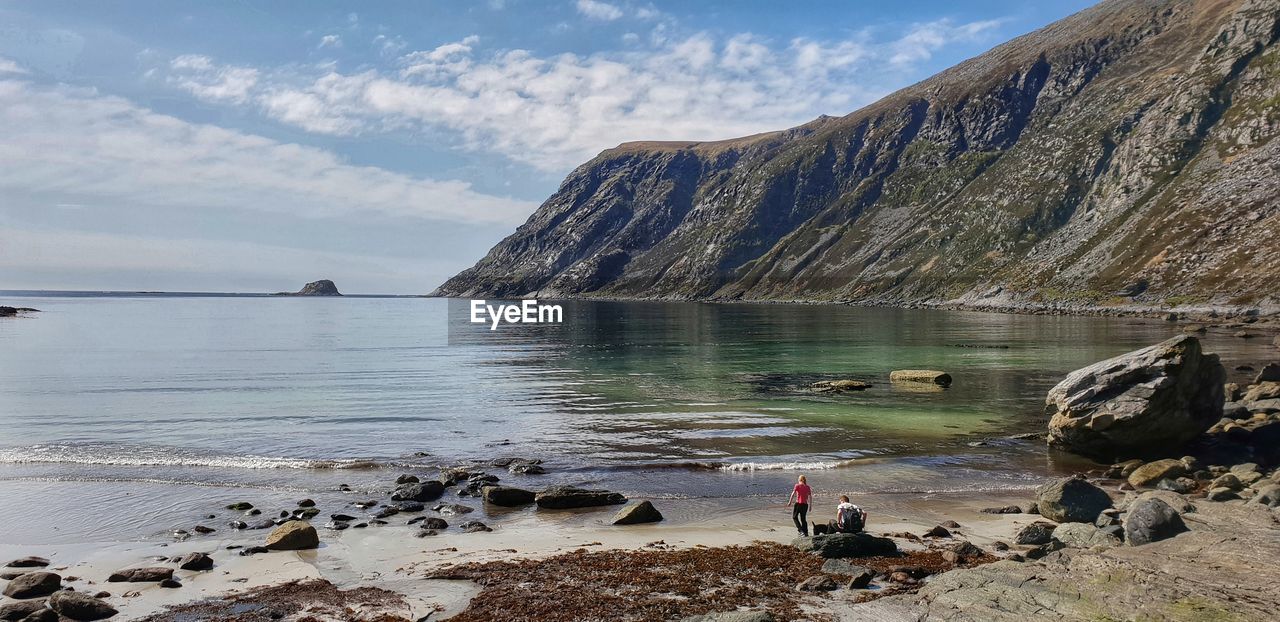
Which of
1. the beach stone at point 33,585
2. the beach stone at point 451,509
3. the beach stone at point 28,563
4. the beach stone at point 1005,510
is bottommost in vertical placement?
the beach stone at point 451,509

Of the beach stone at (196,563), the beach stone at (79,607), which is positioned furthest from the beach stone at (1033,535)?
the beach stone at (79,607)

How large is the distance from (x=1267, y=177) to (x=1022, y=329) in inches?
3155

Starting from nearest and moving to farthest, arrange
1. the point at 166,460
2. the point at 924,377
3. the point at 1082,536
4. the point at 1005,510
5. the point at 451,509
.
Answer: the point at 1082,536 < the point at 1005,510 < the point at 451,509 < the point at 166,460 < the point at 924,377

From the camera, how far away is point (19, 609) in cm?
1456

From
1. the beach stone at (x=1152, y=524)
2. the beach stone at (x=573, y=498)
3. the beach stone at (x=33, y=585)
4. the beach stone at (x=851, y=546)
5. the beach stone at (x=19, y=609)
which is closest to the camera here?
the beach stone at (x=19, y=609)

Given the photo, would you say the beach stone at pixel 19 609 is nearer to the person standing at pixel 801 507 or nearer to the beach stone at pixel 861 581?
the beach stone at pixel 861 581

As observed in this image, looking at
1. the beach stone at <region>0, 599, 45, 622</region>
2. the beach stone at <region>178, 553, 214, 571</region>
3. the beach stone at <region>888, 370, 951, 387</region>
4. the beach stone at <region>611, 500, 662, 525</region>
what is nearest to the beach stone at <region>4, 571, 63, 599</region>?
the beach stone at <region>0, 599, 45, 622</region>

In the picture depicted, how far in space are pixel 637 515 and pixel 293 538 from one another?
9907mm

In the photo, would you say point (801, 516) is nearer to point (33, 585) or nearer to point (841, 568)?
point (841, 568)

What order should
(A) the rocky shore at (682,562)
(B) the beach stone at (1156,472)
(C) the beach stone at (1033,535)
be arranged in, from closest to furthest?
(A) the rocky shore at (682,562), (C) the beach stone at (1033,535), (B) the beach stone at (1156,472)

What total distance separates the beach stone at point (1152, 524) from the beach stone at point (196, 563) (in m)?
22.9

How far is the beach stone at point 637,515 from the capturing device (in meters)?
22.0

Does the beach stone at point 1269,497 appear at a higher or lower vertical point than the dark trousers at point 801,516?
higher

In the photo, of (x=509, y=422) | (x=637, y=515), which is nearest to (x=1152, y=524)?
(x=637, y=515)
